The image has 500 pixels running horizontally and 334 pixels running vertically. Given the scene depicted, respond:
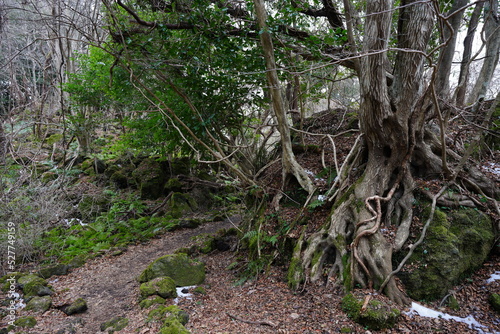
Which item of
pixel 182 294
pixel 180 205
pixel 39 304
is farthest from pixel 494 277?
pixel 180 205

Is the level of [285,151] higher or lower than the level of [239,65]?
lower

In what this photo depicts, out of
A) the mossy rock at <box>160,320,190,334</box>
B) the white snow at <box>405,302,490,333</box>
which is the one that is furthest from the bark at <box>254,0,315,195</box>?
the mossy rock at <box>160,320,190,334</box>

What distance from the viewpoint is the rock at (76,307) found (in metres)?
4.36

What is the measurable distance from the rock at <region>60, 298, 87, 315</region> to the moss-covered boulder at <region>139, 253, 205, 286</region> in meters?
1.02

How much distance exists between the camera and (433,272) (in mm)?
3701

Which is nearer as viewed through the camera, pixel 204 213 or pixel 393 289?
pixel 393 289

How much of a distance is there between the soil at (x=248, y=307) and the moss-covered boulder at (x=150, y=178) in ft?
18.0

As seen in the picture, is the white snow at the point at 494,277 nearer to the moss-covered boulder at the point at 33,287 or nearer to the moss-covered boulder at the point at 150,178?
the moss-covered boulder at the point at 33,287

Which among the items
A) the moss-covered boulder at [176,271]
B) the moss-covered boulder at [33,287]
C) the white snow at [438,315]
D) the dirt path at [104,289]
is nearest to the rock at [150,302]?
the dirt path at [104,289]

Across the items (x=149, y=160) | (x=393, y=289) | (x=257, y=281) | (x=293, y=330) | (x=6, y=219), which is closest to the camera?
(x=293, y=330)

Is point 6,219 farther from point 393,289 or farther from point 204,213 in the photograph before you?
point 393,289

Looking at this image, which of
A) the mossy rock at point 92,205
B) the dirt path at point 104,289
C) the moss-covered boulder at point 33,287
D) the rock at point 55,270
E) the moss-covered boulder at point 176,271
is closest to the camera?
the dirt path at point 104,289

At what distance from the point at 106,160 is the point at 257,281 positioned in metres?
11.1

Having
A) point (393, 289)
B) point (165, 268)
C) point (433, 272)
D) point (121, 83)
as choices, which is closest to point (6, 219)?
point (165, 268)
